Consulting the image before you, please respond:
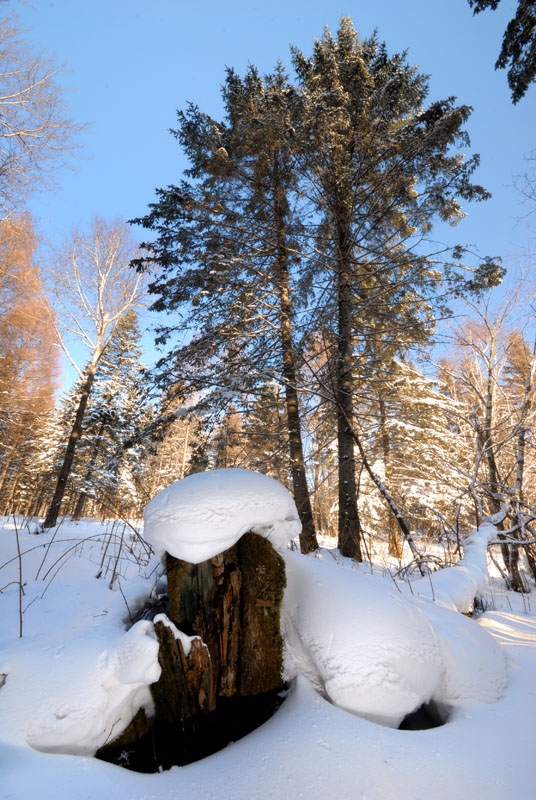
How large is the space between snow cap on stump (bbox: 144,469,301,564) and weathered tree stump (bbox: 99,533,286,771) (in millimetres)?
154

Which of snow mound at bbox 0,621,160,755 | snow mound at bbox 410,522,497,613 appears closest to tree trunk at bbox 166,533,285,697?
snow mound at bbox 0,621,160,755

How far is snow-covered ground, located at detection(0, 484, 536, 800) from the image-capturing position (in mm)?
1011

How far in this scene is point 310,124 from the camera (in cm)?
487

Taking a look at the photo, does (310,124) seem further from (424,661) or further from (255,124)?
(424,661)

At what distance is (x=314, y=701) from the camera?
1391mm

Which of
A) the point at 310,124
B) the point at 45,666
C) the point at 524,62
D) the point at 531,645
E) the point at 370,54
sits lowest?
the point at 531,645

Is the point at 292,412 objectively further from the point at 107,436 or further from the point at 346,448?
the point at 107,436

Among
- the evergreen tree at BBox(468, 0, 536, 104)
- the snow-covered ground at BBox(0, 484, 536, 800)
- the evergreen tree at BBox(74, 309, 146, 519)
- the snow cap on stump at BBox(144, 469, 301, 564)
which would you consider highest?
the evergreen tree at BBox(468, 0, 536, 104)

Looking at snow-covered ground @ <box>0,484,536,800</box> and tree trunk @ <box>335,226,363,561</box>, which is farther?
tree trunk @ <box>335,226,363,561</box>

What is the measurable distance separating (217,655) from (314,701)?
19.0 inches

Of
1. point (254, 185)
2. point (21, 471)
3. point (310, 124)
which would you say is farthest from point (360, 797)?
point (21, 471)

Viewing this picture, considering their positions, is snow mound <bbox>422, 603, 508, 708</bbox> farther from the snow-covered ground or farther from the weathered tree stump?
the weathered tree stump

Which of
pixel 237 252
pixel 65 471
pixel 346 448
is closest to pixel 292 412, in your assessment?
pixel 346 448

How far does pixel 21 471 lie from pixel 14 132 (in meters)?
17.6
